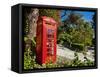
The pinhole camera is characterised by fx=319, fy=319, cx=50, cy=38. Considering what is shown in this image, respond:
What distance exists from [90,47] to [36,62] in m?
0.57

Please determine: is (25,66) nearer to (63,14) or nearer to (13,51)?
(13,51)

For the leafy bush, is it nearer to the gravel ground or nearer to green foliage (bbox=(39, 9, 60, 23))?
the gravel ground

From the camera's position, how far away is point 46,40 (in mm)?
2756

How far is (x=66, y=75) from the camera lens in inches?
113

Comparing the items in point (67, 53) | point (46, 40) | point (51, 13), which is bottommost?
point (67, 53)

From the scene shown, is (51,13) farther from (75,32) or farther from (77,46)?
(77,46)

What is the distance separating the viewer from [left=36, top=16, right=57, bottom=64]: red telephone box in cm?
272

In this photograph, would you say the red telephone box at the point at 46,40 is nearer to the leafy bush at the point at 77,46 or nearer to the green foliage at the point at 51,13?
the green foliage at the point at 51,13

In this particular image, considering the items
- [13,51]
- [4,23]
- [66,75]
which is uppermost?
[4,23]

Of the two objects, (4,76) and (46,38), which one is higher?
(46,38)

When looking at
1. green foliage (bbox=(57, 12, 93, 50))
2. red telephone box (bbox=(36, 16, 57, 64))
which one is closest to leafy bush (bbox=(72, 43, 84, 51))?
green foliage (bbox=(57, 12, 93, 50))

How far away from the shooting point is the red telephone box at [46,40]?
272 cm

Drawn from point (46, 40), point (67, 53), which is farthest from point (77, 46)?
point (46, 40)

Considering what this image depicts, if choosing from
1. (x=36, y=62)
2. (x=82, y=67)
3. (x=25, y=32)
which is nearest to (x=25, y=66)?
(x=36, y=62)
